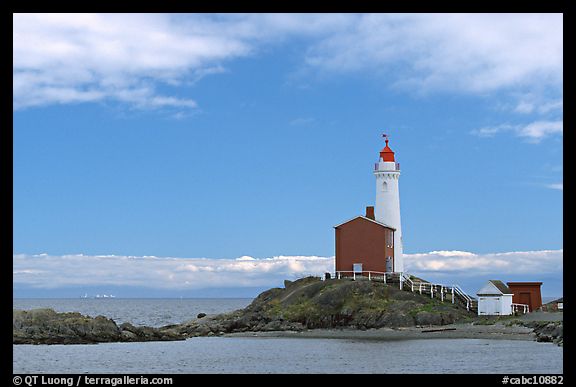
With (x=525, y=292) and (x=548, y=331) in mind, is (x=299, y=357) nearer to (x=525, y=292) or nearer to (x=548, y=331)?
(x=548, y=331)

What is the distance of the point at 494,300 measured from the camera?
47.4 metres

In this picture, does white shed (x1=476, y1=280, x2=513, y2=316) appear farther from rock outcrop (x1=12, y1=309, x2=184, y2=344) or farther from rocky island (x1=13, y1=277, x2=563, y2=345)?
rock outcrop (x1=12, y1=309, x2=184, y2=344)

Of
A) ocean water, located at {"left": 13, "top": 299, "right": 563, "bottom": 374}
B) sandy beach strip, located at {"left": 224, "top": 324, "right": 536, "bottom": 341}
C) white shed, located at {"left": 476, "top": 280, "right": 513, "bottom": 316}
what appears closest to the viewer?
ocean water, located at {"left": 13, "top": 299, "right": 563, "bottom": 374}

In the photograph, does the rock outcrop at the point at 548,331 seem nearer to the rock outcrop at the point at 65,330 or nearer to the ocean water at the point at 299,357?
the ocean water at the point at 299,357

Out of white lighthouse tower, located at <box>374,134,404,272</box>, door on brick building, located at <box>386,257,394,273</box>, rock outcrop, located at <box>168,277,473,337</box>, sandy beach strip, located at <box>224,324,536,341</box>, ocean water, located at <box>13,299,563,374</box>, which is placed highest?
white lighthouse tower, located at <box>374,134,404,272</box>

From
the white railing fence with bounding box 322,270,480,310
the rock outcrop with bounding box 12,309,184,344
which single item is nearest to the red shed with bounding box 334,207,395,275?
the white railing fence with bounding box 322,270,480,310

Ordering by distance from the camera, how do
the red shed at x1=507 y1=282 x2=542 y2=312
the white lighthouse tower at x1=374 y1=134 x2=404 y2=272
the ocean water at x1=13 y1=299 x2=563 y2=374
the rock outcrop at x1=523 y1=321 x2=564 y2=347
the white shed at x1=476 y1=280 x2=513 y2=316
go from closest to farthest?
the ocean water at x1=13 y1=299 x2=563 y2=374
the rock outcrop at x1=523 y1=321 x2=564 y2=347
the white shed at x1=476 y1=280 x2=513 y2=316
the red shed at x1=507 y1=282 x2=542 y2=312
the white lighthouse tower at x1=374 y1=134 x2=404 y2=272

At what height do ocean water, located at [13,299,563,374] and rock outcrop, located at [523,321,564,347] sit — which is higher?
rock outcrop, located at [523,321,564,347]

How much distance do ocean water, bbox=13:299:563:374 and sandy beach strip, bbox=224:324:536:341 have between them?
1.37 meters

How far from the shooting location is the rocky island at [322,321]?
41.9m

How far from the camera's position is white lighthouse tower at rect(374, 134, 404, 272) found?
56.2 m

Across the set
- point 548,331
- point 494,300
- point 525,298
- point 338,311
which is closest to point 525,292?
point 525,298
